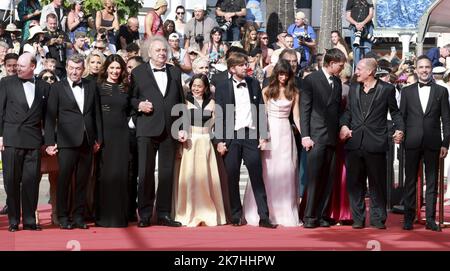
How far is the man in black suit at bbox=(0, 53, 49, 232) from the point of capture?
13.3 m

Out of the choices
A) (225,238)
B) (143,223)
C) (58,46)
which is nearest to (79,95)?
(143,223)

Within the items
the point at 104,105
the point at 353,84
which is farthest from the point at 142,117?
the point at 353,84

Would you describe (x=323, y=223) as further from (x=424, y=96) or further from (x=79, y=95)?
(x=79, y=95)

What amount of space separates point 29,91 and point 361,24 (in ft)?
41.9

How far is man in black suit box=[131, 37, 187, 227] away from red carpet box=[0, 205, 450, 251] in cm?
36

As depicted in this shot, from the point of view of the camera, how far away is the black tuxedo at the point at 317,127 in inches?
554

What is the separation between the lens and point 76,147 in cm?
1360

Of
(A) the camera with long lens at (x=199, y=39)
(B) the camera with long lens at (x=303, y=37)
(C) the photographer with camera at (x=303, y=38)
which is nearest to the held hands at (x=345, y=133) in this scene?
(A) the camera with long lens at (x=199, y=39)

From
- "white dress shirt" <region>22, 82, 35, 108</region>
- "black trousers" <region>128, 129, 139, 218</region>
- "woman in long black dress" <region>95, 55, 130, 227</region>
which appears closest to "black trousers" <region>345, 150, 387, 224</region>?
"black trousers" <region>128, 129, 139, 218</region>

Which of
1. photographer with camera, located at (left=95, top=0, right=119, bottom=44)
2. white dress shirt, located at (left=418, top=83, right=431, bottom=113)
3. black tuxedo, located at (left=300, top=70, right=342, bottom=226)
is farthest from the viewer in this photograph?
photographer with camera, located at (left=95, top=0, right=119, bottom=44)

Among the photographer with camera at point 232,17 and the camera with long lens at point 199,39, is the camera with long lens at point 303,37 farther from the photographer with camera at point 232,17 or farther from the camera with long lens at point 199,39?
the camera with long lens at point 199,39

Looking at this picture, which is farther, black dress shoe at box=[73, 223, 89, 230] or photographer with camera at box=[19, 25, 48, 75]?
photographer with camera at box=[19, 25, 48, 75]

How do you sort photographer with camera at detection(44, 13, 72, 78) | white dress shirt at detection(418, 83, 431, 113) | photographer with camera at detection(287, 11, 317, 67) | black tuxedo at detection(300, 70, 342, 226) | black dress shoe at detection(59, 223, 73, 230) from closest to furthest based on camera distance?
black dress shoe at detection(59, 223, 73, 230)
white dress shirt at detection(418, 83, 431, 113)
black tuxedo at detection(300, 70, 342, 226)
photographer with camera at detection(44, 13, 72, 78)
photographer with camera at detection(287, 11, 317, 67)

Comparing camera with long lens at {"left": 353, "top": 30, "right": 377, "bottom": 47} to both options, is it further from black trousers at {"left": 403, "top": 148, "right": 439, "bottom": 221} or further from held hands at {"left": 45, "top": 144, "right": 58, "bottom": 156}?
held hands at {"left": 45, "top": 144, "right": 58, "bottom": 156}
